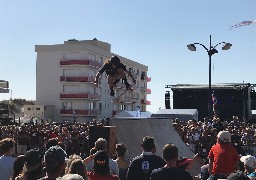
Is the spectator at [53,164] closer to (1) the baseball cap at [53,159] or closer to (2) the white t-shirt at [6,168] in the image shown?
(1) the baseball cap at [53,159]

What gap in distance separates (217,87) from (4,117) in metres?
A: 23.8

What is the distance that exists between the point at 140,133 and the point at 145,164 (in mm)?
5804

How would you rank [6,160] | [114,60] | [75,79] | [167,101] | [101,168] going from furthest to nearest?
[75,79]
[167,101]
[114,60]
[6,160]
[101,168]

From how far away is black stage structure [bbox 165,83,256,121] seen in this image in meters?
44.0

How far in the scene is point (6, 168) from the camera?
615 centimetres

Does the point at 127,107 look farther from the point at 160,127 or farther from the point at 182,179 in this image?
the point at 182,179

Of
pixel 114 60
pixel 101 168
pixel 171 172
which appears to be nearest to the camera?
pixel 171 172

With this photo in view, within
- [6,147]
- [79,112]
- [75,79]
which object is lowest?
[6,147]

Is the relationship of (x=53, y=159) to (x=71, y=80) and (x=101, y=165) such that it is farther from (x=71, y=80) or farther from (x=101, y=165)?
(x=71, y=80)

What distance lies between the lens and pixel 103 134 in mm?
11016

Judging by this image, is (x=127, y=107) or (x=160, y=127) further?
(x=127, y=107)

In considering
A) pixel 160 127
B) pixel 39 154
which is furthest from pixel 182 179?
pixel 160 127

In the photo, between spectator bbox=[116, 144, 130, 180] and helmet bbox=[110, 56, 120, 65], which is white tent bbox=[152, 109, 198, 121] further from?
spectator bbox=[116, 144, 130, 180]

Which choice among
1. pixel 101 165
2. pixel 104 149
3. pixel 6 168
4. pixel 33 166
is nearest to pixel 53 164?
pixel 33 166
